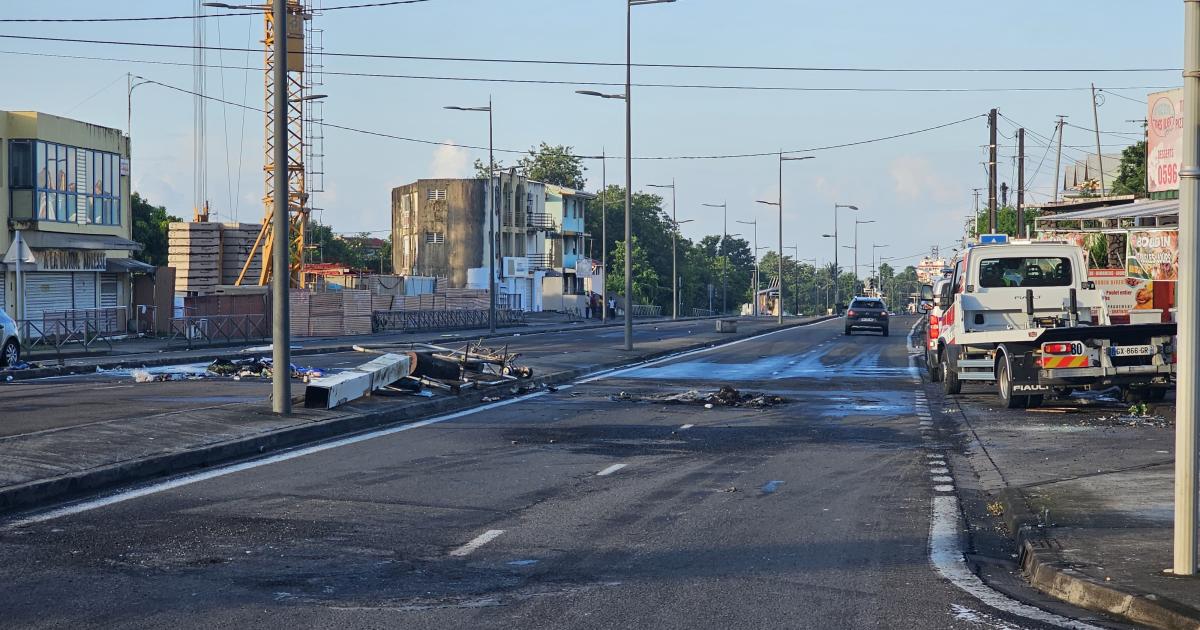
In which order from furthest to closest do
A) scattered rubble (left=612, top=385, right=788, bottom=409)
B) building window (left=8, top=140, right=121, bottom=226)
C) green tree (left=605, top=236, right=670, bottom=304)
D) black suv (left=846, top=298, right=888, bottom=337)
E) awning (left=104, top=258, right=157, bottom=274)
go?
green tree (left=605, top=236, right=670, bottom=304), black suv (left=846, top=298, right=888, bottom=337), awning (left=104, top=258, right=157, bottom=274), building window (left=8, top=140, right=121, bottom=226), scattered rubble (left=612, top=385, right=788, bottom=409)

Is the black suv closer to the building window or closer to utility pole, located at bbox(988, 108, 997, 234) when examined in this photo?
utility pole, located at bbox(988, 108, 997, 234)

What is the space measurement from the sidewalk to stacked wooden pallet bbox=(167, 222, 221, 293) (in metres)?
55.4

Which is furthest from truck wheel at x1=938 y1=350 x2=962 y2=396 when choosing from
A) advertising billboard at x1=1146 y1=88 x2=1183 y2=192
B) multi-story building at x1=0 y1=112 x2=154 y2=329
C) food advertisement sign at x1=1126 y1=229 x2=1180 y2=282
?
multi-story building at x1=0 y1=112 x2=154 y2=329

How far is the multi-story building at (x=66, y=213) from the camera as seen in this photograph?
45.1 metres

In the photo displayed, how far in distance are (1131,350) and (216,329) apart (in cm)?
3372

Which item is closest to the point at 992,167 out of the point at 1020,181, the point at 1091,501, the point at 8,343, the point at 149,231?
the point at 1020,181

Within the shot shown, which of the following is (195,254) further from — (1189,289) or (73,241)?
(1189,289)

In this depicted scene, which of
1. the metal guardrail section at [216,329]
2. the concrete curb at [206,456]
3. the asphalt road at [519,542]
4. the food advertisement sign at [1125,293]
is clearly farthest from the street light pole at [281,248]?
the metal guardrail section at [216,329]

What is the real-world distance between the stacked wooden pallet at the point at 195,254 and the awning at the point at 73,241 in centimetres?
1719

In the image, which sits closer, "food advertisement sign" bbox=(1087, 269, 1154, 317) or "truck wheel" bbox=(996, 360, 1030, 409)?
"truck wheel" bbox=(996, 360, 1030, 409)

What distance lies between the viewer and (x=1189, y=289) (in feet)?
24.0

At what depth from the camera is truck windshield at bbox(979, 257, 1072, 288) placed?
75.9 ft

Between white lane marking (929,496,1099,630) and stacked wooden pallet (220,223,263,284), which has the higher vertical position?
stacked wooden pallet (220,223,263,284)

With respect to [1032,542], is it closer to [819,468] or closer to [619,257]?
[819,468]
